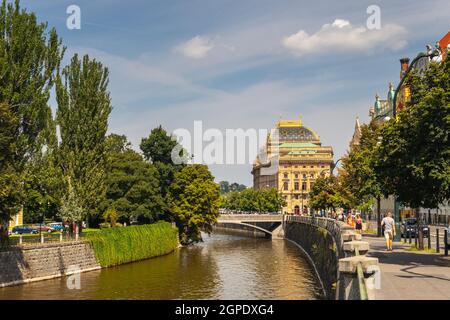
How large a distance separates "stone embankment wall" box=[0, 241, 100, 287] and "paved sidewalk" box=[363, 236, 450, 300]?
2759cm

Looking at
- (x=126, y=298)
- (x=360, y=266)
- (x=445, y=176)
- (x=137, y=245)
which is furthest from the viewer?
(x=137, y=245)

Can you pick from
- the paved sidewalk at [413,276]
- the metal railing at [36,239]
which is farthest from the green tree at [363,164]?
the metal railing at [36,239]

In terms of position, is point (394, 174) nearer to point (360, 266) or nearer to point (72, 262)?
point (360, 266)

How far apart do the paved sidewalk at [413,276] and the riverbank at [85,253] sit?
27.8 m

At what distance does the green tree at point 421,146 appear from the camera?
2348 cm

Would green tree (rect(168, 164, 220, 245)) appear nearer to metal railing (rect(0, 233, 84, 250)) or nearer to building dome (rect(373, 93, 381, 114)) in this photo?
metal railing (rect(0, 233, 84, 250))

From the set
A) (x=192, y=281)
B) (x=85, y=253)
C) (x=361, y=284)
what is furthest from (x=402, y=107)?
(x=361, y=284)

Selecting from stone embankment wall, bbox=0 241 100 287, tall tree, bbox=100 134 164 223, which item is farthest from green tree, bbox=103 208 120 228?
stone embankment wall, bbox=0 241 100 287

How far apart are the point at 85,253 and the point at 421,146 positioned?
117 feet

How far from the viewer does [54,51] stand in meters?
46.4

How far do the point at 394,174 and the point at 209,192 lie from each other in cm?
5433

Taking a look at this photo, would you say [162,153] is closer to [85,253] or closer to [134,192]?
[134,192]
